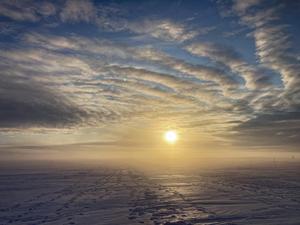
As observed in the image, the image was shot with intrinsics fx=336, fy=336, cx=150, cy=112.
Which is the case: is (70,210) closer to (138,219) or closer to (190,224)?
(138,219)

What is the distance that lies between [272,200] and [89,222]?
20115mm

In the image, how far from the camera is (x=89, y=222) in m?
24.0

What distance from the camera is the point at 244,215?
85.8 ft

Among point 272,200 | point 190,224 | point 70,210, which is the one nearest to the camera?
point 190,224

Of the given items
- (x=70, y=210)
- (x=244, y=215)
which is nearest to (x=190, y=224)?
(x=244, y=215)

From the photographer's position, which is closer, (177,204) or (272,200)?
(177,204)

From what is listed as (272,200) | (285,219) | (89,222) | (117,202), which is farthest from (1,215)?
(272,200)

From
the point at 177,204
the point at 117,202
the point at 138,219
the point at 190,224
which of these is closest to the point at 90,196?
the point at 117,202

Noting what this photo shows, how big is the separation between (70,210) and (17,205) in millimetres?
6797

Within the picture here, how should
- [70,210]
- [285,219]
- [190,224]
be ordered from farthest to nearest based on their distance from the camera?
[70,210], [285,219], [190,224]

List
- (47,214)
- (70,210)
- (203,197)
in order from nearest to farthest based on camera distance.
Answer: (47,214)
(70,210)
(203,197)

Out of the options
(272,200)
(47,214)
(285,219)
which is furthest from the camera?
(272,200)

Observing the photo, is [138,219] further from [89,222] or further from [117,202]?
[117,202]

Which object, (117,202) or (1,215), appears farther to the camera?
(117,202)
